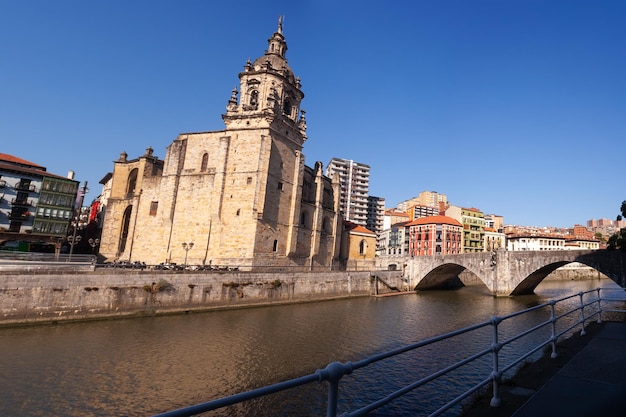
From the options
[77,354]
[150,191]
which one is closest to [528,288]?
[77,354]

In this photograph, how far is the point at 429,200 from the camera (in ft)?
411

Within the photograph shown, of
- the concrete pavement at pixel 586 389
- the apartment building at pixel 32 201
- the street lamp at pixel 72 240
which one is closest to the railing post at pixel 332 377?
the concrete pavement at pixel 586 389

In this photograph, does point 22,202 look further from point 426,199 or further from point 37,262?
point 426,199

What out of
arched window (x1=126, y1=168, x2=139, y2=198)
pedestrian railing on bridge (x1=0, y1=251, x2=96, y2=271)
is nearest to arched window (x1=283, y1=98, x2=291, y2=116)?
arched window (x1=126, y1=168, x2=139, y2=198)

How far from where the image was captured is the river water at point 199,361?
983cm

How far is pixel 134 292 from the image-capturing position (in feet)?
69.3

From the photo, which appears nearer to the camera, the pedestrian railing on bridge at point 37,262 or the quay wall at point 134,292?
the quay wall at point 134,292

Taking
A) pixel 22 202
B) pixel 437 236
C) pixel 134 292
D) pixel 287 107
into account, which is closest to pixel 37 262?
pixel 134 292

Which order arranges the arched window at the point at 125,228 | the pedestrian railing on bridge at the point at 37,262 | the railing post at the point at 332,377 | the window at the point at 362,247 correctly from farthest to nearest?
the window at the point at 362,247 < the arched window at the point at 125,228 < the pedestrian railing on bridge at the point at 37,262 < the railing post at the point at 332,377

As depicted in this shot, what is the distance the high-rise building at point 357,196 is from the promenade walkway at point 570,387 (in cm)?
8736

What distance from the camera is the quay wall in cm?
1748

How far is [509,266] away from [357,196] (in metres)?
62.6

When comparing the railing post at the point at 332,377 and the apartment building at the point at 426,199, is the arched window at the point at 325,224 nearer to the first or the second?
the railing post at the point at 332,377

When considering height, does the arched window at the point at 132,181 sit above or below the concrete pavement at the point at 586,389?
above
